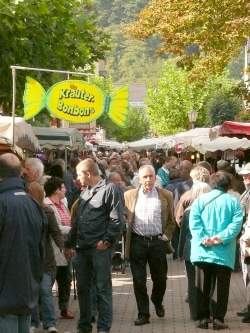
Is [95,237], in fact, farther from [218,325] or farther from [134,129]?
[134,129]

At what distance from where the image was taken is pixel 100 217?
10008 millimetres

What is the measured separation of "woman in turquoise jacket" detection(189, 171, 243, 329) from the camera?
409 inches

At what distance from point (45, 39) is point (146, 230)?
8240 millimetres

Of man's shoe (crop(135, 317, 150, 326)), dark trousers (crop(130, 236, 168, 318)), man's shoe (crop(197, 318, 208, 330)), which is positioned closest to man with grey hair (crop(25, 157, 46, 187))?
dark trousers (crop(130, 236, 168, 318))

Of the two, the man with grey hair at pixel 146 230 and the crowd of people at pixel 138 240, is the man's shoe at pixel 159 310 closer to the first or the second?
the crowd of people at pixel 138 240

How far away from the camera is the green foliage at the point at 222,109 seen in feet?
185

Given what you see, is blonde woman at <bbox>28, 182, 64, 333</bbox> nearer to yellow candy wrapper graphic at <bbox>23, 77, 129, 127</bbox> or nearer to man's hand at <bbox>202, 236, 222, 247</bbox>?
man's hand at <bbox>202, 236, 222, 247</bbox>

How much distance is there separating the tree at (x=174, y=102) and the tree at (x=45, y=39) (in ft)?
142

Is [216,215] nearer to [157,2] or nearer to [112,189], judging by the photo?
[112,189]

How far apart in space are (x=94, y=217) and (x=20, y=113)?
1284 cm

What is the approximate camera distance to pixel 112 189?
1002 centimetres

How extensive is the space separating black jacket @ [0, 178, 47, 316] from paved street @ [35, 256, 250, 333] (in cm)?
382

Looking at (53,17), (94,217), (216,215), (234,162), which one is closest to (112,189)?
(94,217)

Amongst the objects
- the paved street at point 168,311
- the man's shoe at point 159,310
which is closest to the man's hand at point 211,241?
the paved street at point 168,311
